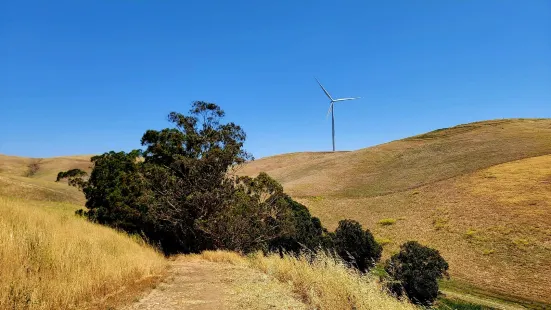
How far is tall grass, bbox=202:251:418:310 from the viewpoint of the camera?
22.1 feet

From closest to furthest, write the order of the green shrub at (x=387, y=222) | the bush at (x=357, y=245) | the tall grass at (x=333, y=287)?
the tall grass at (x=333, y=287) < the bush at (x=357, y=245) < the green shrub at (x=387, y=222)

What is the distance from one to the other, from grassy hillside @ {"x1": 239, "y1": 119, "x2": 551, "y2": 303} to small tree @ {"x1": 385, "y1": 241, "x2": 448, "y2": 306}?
14.5ft

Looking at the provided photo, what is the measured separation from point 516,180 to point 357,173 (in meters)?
40.2

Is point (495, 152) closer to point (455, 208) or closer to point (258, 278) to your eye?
point (455, 208)

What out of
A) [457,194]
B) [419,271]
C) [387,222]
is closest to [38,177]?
[387,222]

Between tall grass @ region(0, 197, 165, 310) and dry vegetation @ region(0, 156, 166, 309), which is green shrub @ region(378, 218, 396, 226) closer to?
dry vegetation @ region(0, 156, 166, 309)

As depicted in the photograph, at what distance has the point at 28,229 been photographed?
775cm

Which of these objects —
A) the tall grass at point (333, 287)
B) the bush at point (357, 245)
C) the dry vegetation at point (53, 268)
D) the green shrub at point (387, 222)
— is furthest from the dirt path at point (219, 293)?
the green shrub at point (387, 222)

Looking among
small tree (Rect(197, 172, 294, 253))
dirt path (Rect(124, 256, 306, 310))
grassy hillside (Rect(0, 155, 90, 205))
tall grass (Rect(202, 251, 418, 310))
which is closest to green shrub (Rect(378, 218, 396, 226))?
small tree (Rect(197, 172, 294, 253))

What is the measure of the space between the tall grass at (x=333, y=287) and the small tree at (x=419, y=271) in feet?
74.1

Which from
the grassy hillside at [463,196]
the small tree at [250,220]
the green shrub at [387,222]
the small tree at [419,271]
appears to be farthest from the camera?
the green shrub at [387,222]

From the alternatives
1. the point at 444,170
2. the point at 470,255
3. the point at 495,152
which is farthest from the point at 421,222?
the point at 495,152

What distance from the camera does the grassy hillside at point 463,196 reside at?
4103 centimetres

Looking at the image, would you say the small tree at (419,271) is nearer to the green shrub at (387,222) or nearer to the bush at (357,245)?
the bush at (357,245)
